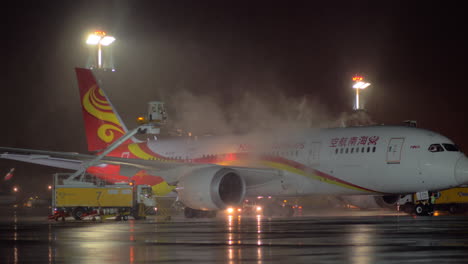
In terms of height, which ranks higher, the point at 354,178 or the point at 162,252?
the point at 354,178

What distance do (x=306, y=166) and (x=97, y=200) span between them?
9.87m

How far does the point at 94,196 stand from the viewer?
3359 centimetres

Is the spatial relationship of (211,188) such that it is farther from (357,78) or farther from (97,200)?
(357,78)

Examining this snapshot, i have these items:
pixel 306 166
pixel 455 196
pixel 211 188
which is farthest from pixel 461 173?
pixel 211 188

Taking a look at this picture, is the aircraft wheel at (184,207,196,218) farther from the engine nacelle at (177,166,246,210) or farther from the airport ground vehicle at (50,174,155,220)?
the engine nacelle at (177,166,246,210)

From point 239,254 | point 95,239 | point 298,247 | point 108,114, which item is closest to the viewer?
point 239,254

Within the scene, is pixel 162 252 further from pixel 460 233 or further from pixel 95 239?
pixel 460 233

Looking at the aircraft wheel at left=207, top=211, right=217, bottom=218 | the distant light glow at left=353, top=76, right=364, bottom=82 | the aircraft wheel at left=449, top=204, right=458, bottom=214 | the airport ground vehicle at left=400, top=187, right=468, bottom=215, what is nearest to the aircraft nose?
the airport ground vehicle at left=400, top=187, right=468, bottom=215

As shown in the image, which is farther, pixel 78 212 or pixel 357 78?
A: pixel 357 78

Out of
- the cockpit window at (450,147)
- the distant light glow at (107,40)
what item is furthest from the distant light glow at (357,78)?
the cockpit window at (450,147)

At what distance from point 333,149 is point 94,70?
18982 mm

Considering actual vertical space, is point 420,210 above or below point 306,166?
below

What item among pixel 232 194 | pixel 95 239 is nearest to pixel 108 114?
pixel 232 194

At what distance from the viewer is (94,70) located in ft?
148
